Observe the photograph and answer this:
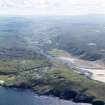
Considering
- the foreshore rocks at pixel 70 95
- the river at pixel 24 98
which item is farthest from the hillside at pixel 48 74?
the river at pixel 24 98

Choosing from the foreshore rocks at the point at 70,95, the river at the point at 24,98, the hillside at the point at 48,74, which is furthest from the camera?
the hillside at the point at 48,74

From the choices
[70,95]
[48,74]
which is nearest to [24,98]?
[70,95]

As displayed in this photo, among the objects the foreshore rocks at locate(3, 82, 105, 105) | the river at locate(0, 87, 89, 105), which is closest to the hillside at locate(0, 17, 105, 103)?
the foreshore rocks at locate(3, 82, 105, 105)

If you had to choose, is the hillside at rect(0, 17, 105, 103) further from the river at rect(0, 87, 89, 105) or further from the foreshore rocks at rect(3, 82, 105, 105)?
the river at rect(0, 87, 89, 105)

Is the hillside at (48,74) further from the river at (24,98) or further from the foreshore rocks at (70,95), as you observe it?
the river at (24,98)

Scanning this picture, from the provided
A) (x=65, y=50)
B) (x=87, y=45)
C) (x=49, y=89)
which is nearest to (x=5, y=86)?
(x=49, y=89)

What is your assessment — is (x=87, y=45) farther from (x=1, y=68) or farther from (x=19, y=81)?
(x=19, y=81)

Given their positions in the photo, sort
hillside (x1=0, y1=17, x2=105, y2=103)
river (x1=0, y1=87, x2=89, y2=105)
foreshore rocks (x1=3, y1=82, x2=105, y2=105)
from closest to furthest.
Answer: foreshore rocks (x1=3, y1=82, x2=105, y2=105), river (x1=0, y1=87, x2=89, y2=105), hillside (x1=0, y1=17, x2=105, y2=103)

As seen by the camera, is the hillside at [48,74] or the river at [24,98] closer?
the river at [24,98]

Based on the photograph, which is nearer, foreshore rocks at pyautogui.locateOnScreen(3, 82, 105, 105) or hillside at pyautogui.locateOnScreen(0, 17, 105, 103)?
foreshore rocks at pyautogui.locateOnScreen(3, 82, 105, 105)

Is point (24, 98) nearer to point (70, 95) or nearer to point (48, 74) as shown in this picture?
point (70, 95)
